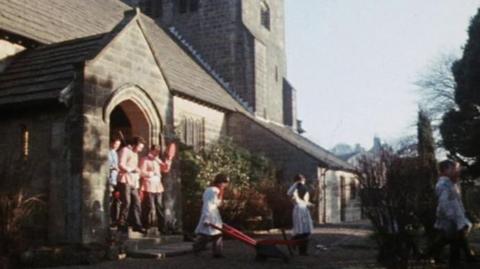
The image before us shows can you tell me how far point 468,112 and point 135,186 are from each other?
1860 cm

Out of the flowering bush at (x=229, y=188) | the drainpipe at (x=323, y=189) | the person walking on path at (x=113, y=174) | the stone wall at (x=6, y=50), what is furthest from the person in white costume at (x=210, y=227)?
the drainpipe at (x=323, y=189)

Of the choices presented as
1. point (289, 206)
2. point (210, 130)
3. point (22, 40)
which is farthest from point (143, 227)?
point (210, 130)

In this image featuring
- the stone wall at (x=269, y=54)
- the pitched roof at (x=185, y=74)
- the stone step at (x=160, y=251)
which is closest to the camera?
the stone step at (x=160, y=251)

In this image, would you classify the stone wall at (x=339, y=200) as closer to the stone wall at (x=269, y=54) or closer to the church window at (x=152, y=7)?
the stone wall at (x=269, y=54)

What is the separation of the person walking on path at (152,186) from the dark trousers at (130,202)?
70 centimetres

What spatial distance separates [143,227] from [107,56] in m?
4.16

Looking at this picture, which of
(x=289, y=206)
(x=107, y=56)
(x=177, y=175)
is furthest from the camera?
(x=289, y=206)

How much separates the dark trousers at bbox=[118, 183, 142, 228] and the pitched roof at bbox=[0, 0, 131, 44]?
589 cm

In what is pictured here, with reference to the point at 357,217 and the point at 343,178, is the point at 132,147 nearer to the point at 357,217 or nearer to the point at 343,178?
the point at 343,178

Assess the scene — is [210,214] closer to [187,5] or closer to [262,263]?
[262,263]

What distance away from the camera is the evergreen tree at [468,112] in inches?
944

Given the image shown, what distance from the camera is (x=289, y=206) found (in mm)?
20188

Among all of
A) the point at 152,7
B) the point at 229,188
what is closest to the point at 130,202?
the point at 229,188

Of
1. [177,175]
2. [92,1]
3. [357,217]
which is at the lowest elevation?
[357,217]
